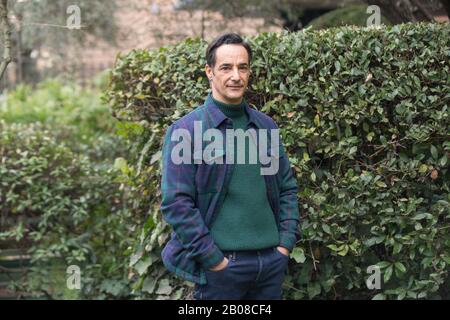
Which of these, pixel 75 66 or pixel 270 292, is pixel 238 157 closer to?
pixel 270 292

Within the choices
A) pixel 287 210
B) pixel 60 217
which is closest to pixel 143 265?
pixel 60 217

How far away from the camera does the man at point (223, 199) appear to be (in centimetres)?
377

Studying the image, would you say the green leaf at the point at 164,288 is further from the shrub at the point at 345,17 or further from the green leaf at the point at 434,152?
the shrub at the point at 345,17

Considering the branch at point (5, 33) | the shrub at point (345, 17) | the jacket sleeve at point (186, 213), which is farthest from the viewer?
the shrub at point (345, 17)

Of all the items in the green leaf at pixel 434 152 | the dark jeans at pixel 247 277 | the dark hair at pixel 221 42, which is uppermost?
the dark hair at pixel 221 42

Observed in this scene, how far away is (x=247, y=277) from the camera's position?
3.80m

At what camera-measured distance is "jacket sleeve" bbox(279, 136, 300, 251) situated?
4031 millimetres

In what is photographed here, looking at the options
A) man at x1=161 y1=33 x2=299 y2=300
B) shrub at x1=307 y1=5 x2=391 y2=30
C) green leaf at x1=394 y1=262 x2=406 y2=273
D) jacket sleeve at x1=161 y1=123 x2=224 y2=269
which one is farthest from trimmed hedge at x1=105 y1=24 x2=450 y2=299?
shrub at x1=307 y1=5 x2=391 y2=30

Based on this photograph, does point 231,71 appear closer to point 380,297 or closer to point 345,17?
point 380,297

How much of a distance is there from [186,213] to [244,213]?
31 centimetres

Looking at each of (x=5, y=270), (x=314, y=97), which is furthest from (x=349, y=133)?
(x=5, y=270)

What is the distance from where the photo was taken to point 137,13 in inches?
464

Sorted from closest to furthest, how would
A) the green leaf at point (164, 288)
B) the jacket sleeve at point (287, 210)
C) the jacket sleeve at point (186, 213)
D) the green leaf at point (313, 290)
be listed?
the jacket sleeve at point (186, 213) → the jacket sleeve at point (287, 210) → the green leaf at point (313, 290) → the green leaf at point (164, 288)

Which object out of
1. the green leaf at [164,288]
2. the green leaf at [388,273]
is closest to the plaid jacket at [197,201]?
the green leaf at [388,273]
